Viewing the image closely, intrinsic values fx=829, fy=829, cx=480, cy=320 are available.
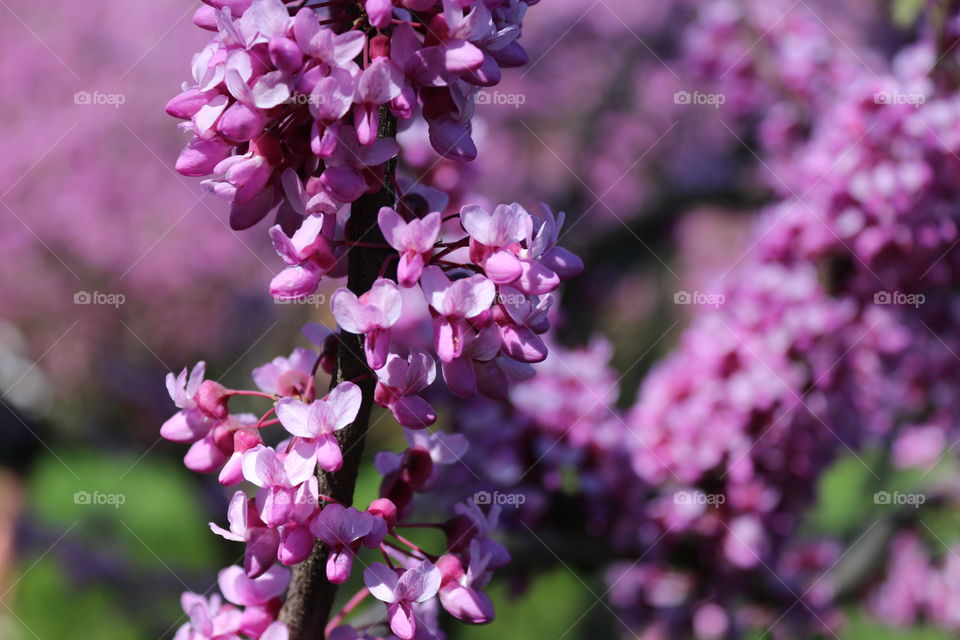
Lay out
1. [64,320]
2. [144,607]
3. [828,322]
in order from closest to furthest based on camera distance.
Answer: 1. [828,322]
2. [144,607]
3. [64,320]

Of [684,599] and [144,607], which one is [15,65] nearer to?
[144,607]

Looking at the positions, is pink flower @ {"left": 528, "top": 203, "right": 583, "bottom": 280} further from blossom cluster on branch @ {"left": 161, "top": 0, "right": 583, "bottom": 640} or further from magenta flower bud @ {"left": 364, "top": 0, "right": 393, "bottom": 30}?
magenta flower bud @ {"left": 364, "top": 0, "right": 393, "bottom": 30}

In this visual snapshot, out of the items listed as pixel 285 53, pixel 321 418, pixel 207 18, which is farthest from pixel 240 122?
pixel 321 418

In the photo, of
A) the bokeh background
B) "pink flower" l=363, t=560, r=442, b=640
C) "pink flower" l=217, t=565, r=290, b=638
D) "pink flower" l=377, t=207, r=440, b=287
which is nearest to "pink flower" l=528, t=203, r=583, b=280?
"pink flower" l=377, t=207, r=440, b=287

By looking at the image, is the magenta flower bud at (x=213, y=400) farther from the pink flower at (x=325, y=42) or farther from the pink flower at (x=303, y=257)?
A: the pink flower at (x=325, y=42)

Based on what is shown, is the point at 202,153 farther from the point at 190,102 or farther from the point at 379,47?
the point at 379,47

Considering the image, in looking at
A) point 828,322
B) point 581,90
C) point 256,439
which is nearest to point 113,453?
point 581,90
